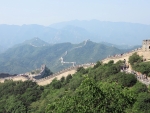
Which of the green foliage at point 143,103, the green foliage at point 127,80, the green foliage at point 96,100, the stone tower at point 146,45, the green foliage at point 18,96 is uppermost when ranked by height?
the stone tower at point 146,45

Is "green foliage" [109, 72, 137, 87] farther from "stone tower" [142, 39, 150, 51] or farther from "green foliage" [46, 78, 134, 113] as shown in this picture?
"stone tower" [142, 39, 150, 51]

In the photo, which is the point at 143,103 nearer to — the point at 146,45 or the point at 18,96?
the point at 146,45

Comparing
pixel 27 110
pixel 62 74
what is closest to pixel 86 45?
pixel 62 74

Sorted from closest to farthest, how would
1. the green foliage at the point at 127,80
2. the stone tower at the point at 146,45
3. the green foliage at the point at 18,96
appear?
the green foliage at the point at 127,80 → the green foliage at the point at 18,96 → the stone tower at the point at 146,45

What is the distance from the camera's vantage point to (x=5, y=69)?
160625 millimetres

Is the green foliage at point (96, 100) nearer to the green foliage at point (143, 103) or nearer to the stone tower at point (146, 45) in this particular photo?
the green foliage at point (143, 103)

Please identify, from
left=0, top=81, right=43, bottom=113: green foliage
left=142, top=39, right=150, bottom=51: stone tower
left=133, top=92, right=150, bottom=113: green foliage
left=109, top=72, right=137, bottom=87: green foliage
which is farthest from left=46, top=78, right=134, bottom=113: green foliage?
left=142, top=39, right=150, bottom=51: stone tower

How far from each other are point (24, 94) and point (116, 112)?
24504mm

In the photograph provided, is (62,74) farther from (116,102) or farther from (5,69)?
(5,69)

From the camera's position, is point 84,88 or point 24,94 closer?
point 84,88

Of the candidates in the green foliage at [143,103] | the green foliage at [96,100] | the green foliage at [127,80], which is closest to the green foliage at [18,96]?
the green foliage at [127,80]

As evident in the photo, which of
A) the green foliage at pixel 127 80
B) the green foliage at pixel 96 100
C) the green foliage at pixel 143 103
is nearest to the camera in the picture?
the green foliage at pixel 96 100

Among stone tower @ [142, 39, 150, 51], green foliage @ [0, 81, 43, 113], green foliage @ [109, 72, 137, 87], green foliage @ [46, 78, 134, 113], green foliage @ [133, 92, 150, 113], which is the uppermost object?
stone tower @ [142, 39, 150, 51]

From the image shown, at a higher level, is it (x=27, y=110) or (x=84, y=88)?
(x=84, y=88)
